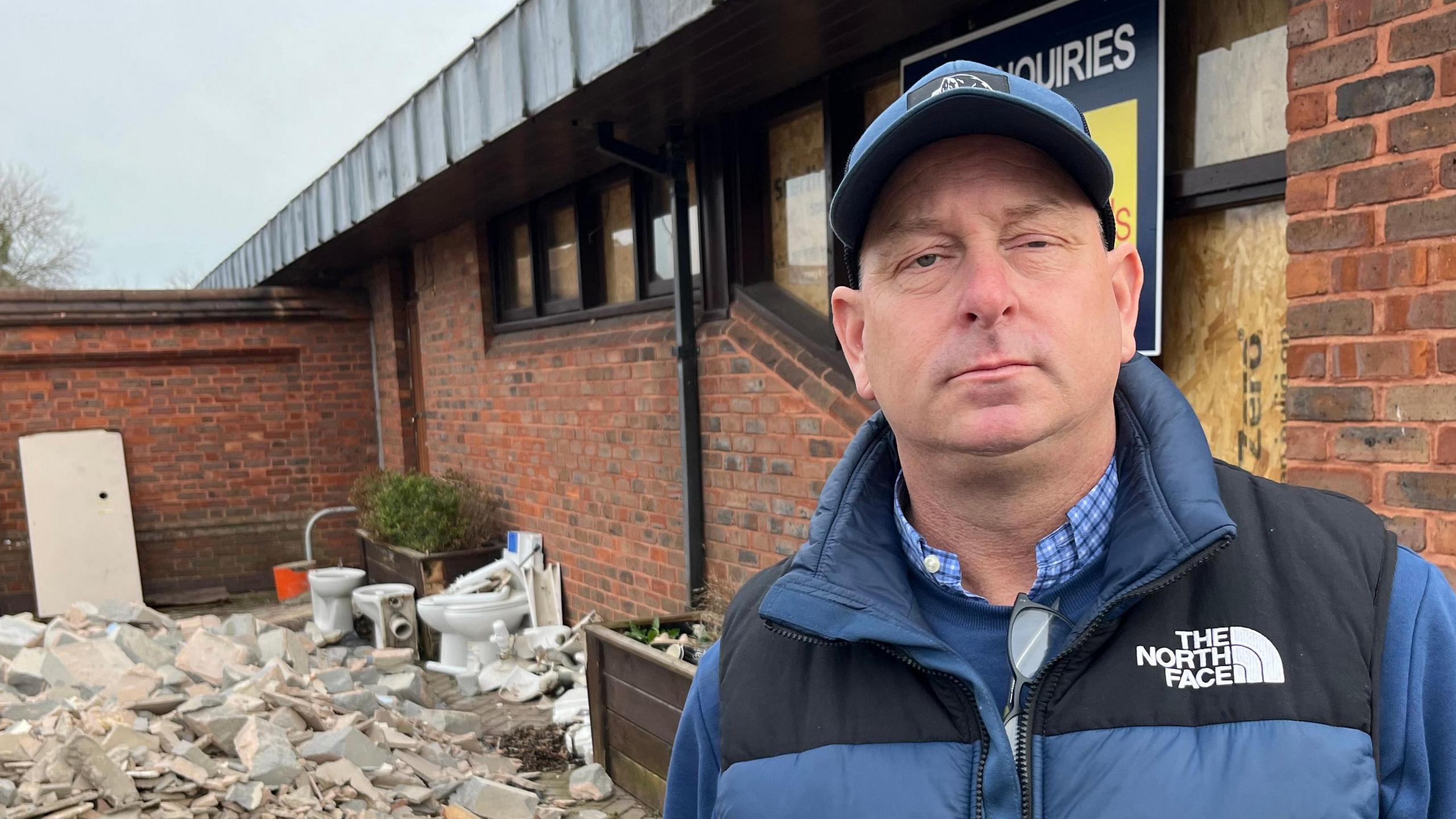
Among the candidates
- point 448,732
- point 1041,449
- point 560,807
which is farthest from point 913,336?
point 448,732

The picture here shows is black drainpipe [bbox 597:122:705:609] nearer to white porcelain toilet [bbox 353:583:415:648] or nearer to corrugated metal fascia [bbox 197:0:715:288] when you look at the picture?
corrugated metal fascia [bbox 197:0:715:288]

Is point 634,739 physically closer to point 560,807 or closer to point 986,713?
point 560,807

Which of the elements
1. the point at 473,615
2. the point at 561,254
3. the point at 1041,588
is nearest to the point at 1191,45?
the point at 1041,588

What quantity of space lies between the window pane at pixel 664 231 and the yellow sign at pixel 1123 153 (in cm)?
275

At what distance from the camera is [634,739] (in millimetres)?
4246

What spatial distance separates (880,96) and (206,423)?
877cm

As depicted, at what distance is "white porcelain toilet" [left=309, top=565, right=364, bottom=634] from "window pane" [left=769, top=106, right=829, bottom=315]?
489 centimetres

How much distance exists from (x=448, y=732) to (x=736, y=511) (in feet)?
6.99

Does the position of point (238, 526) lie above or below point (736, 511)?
below

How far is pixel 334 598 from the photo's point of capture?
7723 millimetres

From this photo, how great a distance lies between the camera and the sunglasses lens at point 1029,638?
3.51 ft

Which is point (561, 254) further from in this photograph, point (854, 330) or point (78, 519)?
point (78, 519)

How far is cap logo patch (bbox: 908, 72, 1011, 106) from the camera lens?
1.11 m

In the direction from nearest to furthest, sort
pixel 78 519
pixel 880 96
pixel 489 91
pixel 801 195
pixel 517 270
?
pixel 880 96 → pixel 801 195 → pixel 489 91 → pixel 517 270 → pixel 78 519
